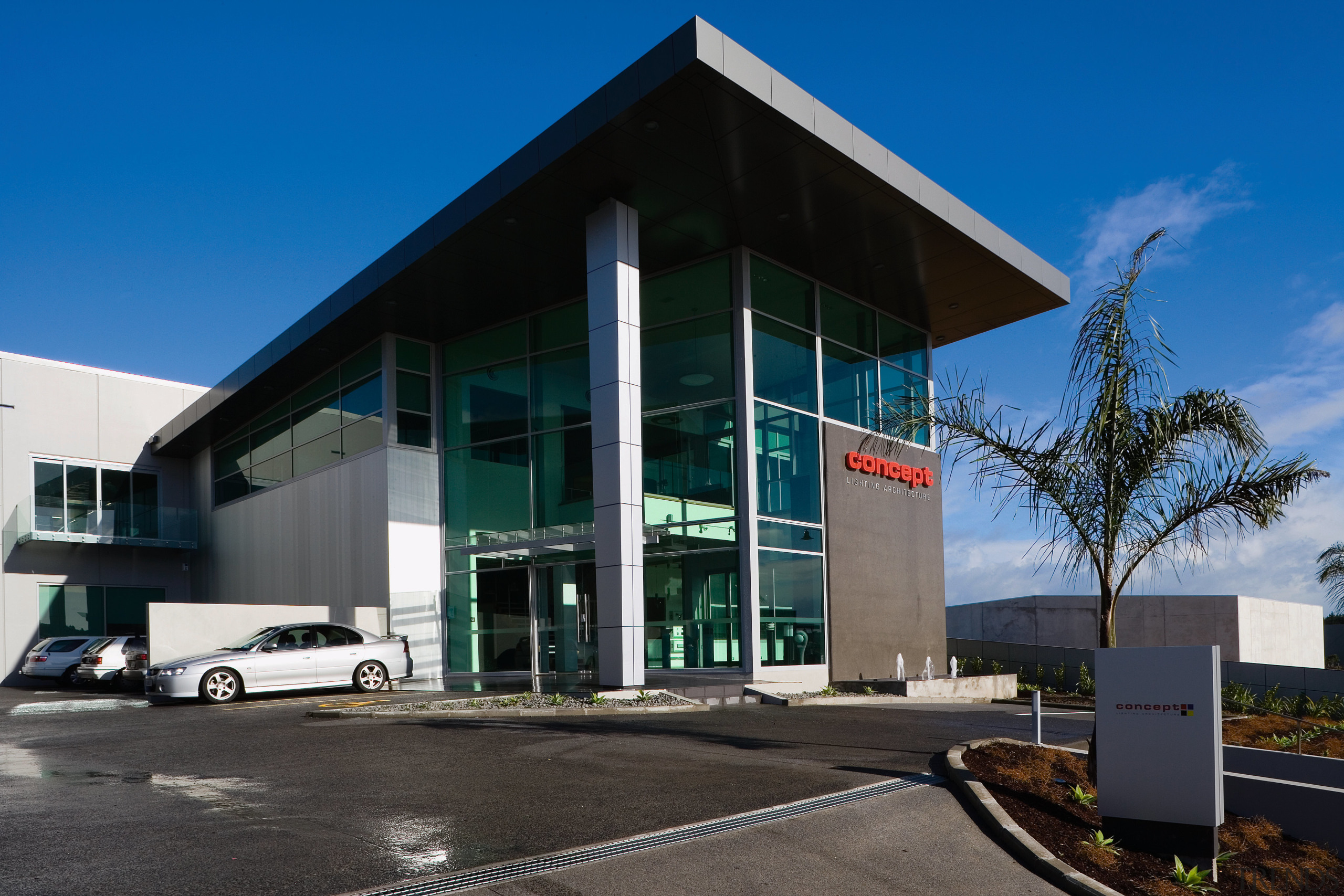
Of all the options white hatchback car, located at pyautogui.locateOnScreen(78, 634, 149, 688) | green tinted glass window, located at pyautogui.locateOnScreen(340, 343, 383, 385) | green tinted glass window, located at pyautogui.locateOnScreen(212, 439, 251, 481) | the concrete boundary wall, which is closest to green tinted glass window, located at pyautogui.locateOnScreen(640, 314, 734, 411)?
green tinted glass window, located at pyautogui.locateOnScreen(340, 343, 383, 385)

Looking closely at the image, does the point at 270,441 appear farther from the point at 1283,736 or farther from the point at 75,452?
the point at 1283,736

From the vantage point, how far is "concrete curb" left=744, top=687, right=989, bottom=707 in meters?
16.5

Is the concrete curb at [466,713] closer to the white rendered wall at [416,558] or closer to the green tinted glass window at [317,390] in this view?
the white rendered wall at [416,558]

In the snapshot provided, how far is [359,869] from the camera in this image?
5551mm

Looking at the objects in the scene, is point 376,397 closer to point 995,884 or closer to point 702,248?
point 702,248

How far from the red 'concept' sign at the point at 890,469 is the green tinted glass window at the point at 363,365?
1117 centimetres

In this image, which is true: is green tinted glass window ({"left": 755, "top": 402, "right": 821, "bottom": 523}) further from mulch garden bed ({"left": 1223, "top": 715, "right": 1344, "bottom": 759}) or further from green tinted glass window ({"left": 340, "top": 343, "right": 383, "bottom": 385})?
green tinted glass window ({"left": 340, "top": 343, "right": 383, "bottom": 385})

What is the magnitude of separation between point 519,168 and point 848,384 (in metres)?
8.72

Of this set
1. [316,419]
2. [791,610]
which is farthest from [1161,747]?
[316,419]

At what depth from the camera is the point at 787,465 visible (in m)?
20.0

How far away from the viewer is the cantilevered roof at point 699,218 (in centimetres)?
1477

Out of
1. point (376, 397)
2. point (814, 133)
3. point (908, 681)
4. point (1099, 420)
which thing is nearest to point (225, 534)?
point (376, 397)

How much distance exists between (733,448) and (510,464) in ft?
20.3

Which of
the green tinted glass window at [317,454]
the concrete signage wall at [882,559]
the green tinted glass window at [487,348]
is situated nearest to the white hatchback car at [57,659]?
the green tinted glass window at [317,454]
